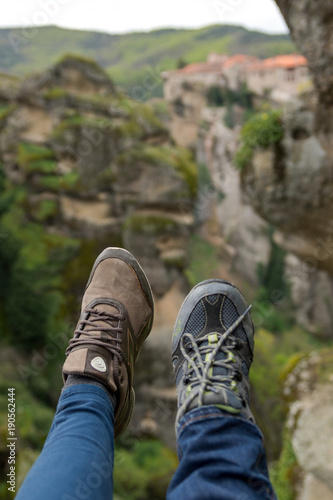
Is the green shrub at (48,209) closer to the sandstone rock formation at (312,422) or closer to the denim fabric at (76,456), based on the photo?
the sandstone rock formation at (312,422)

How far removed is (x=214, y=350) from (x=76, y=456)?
0.94m

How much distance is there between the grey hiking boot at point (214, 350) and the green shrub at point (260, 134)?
371cm

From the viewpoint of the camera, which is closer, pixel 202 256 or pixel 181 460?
pixel 181 460

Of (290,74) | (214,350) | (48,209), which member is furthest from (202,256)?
(214,350)

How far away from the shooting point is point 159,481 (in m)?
8.72

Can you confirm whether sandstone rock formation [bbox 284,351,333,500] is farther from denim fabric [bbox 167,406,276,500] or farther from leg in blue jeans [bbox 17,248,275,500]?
denim fabric [bbox 167,406,276,500]

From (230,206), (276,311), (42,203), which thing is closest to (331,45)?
(42,203)

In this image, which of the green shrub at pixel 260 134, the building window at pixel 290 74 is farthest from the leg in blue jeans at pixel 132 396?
the building window at pixel 290 74

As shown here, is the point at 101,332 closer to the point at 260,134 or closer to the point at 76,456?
the point at 76,456

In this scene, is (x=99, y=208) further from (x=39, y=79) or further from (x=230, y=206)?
(x=230, y=206)

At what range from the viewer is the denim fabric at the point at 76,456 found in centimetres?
134

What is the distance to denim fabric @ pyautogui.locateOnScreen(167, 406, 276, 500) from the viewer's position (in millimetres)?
1313

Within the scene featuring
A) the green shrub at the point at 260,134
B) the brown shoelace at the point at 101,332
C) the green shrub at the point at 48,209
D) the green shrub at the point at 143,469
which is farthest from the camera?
the green shrub at the point at 48,209

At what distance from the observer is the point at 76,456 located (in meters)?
1.45
